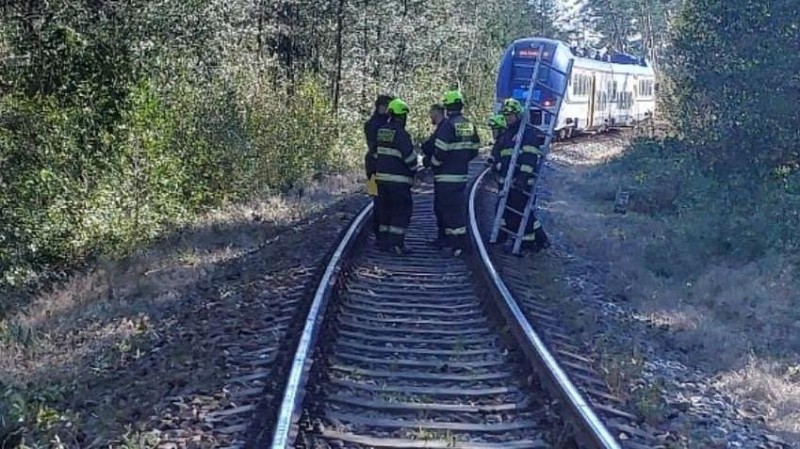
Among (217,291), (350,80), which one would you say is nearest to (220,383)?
(217,291)

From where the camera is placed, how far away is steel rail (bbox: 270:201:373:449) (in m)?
5.24

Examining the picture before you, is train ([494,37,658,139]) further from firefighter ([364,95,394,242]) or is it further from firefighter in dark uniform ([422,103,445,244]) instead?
firefighter in dark uniform ([422,103,445,244])

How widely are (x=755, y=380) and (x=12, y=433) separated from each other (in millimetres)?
5431

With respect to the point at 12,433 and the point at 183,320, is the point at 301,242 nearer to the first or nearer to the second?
the point at 183,320

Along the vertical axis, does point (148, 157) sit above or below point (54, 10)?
below

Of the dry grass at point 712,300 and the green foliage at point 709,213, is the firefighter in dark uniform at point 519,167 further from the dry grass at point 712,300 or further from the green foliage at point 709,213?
the green foliage at point 709,213

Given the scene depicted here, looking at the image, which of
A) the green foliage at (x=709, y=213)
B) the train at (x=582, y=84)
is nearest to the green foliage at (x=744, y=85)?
the green foliage at (x=709, y=213)

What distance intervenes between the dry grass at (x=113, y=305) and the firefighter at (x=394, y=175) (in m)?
2.09

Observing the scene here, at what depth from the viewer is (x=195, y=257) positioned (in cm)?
1282

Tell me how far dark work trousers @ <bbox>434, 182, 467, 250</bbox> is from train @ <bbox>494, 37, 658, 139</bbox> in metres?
12.0

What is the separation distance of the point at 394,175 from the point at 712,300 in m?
4.02

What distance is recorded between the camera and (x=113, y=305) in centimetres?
1002

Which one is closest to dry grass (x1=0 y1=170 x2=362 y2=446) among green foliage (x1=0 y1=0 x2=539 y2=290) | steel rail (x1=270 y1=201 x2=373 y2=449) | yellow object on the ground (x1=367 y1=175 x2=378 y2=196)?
green foliage (x1=0 y1=0 x2=539 y2=290)

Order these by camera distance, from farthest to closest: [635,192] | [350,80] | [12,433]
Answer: [350,80]
[635,192]
[12,433]
